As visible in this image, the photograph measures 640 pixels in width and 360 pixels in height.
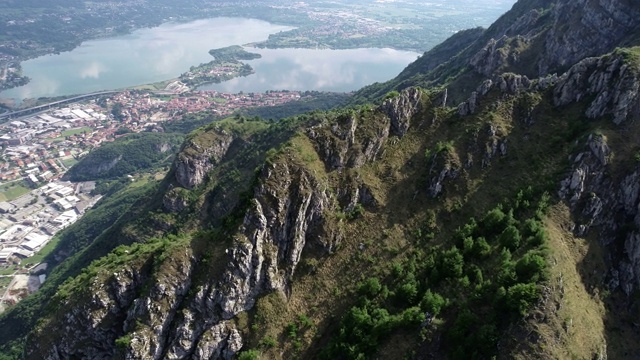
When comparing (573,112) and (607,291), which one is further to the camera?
(573,112)

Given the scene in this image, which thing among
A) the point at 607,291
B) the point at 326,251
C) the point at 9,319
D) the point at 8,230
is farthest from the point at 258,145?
the point at 8,230

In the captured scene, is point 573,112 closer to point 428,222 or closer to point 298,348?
point 428,222

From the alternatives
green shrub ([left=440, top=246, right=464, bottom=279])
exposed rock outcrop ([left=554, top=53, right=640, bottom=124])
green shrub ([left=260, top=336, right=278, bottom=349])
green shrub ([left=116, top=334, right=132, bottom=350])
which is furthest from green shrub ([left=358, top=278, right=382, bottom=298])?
exposed rock outcrop ([left=554, top=53, right=640, bottom=124])

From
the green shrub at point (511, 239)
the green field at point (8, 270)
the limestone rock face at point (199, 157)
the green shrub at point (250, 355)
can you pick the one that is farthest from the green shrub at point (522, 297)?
the green field at point (8, 270)

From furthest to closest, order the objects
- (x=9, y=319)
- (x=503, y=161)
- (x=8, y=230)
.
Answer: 1. (x=8, y=230)
2. (x=9, y=319)
3. (x=503, y=161)

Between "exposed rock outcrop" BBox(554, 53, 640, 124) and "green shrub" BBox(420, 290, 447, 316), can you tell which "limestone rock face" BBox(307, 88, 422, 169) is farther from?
"green shrub" BBox(420, 290, 447, 316)
